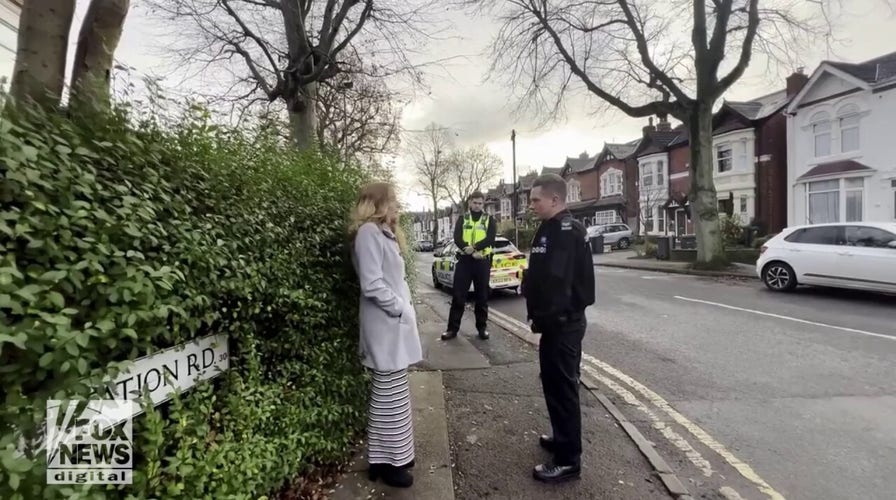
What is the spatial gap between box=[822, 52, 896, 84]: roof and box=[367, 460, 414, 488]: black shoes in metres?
26.5

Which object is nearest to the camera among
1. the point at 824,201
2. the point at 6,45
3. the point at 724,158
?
the point at 6,45

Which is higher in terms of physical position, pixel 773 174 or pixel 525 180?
pixel 525 180

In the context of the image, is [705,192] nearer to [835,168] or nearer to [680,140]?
[835,168]

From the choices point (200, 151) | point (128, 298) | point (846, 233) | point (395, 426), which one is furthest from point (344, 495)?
point (846, 233)

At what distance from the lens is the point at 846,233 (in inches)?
379

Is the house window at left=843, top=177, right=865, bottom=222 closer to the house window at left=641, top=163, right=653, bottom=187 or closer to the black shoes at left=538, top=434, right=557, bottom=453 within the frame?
the house window at left=641, top=163, right=653, bottom=187

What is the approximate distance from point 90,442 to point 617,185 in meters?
43.3

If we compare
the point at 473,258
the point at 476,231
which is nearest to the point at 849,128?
the point at 476,231

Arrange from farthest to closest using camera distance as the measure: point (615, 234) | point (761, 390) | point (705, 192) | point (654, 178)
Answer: point (654, 178)
point (615, 234)
point (705, 192)
point (761, 390)

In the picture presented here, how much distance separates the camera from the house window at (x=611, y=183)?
4097cm

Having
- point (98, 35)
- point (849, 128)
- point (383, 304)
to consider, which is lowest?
point (383, 304)

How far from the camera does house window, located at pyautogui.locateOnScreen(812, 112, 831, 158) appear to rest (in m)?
22.0

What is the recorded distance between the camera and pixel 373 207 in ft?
8.98

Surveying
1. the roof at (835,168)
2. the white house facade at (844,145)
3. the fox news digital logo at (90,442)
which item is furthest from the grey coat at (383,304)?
the roof at (835,168)
